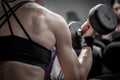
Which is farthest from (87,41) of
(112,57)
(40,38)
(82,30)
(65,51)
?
(112,57)

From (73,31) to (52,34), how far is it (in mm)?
640

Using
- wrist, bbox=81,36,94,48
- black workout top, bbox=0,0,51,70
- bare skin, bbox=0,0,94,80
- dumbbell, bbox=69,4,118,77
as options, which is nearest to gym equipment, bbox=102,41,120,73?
dumbbell, bbox=69,4,118,77

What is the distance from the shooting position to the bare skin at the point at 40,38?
132cm

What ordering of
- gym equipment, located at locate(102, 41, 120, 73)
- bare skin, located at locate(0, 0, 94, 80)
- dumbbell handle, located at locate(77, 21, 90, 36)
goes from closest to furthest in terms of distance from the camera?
bare skin, located at locate(0, 0, 94, 80) < dumbbell handle, located at locate(77, 21, 90, 36) < gym equipment, located at locate(102, 41, 120, 73)

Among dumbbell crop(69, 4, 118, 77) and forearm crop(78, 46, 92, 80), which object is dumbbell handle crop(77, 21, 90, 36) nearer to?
dumbbell crop(69, 4, 118, 77)

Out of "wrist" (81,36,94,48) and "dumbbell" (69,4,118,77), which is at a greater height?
"dumbbell" (69,4,118,77)

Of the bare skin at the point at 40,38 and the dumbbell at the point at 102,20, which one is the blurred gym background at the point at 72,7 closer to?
the dumbbell at the point at 102,20

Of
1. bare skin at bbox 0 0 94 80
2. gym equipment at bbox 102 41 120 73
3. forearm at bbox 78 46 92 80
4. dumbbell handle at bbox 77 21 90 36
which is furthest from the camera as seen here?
gym equipment at bbox 102 41 120 73

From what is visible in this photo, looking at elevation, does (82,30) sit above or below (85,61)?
above

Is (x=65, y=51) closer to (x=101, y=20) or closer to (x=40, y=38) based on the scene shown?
(x=40, y=38)

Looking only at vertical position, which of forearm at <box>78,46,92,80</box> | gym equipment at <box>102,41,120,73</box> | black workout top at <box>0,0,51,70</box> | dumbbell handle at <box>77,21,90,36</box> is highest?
black workout top at <box>0,0,51,70</box>

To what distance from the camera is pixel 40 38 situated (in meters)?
1.35

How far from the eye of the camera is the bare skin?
1318 millimetres

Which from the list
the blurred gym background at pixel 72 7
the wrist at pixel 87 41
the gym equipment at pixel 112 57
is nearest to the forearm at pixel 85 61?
the wrist at pixel 87 41
